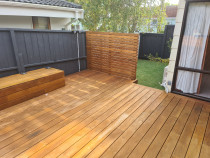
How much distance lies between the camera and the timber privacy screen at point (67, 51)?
3.45 metres

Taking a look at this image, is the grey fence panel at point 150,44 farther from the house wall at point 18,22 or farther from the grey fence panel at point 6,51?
the grey fence panel at point 6,51

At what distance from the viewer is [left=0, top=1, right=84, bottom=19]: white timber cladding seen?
14.4 ft

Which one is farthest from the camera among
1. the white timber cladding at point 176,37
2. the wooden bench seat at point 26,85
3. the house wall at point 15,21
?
the house wall at point 15,21

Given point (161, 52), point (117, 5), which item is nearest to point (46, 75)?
point (117, 5)

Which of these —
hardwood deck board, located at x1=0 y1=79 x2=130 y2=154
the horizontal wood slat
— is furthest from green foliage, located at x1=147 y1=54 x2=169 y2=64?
hardwood deck board, located at x1=0 y1=79 x2=130 y2=154

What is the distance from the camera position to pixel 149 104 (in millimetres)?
3029

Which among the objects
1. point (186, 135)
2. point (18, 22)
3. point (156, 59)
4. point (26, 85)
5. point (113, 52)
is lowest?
point (186, 135)

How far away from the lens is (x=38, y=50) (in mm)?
3959

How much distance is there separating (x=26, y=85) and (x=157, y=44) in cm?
634

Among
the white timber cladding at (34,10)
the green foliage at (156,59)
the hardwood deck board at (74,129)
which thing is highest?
the white timber cladding at (34,10)

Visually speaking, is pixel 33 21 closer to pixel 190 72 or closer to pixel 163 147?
pixel 190 72

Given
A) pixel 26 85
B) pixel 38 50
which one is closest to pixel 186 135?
pixel 26 85

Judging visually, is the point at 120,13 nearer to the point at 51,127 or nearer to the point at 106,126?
the point at 106,126

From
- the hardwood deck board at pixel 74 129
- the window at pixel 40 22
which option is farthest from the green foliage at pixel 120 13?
the hardwood deck board at pixel 74 129
